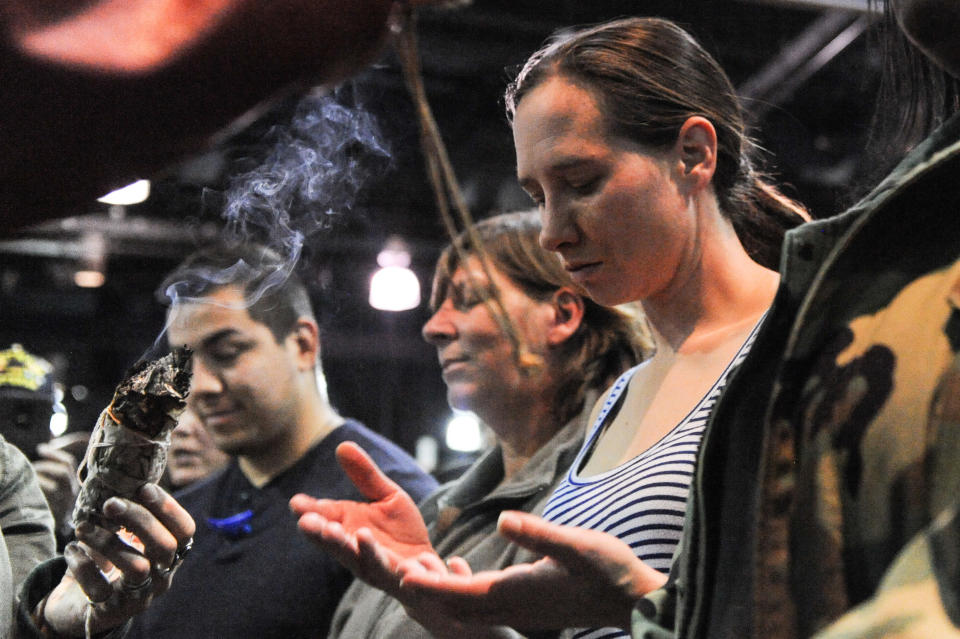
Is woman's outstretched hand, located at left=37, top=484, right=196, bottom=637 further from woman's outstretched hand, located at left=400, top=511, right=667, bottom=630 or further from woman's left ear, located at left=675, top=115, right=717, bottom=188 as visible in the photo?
woman's left ear, located at left=675, top=115, right=717, bottom=188

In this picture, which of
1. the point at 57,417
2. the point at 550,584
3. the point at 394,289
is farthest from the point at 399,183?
the point at 550,584

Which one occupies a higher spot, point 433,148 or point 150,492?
point 433,148

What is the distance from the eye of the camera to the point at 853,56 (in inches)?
196

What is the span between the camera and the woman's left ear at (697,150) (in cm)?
135

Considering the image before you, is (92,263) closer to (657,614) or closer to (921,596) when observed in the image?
(657,614)

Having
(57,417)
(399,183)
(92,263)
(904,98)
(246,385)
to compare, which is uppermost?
(92,263)

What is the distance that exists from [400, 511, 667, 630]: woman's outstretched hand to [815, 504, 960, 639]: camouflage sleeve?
0.37m

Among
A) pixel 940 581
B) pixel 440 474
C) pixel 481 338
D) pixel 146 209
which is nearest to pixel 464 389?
pixel 481 338

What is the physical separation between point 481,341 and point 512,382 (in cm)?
13

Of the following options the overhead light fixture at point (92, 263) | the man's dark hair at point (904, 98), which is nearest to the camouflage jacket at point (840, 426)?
the man's dark hair at point (904, 98)

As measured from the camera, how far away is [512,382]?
2.01 metres

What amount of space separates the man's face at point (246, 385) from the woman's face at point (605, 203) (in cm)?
110

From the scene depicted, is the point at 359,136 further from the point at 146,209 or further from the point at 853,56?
the point at 146,209

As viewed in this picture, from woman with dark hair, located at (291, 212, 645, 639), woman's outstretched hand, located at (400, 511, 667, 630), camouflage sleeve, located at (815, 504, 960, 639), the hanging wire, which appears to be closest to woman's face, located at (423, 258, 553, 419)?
woman with dark hair, located at (291, 212, 645, 639)
